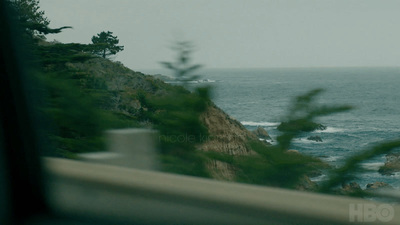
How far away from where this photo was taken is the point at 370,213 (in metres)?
1.56

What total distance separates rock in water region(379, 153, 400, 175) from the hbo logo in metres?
0.67

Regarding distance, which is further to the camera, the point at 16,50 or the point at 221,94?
the point at 221,94

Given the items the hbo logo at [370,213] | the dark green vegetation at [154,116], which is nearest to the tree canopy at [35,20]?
the dark green vegetation at [154,116]

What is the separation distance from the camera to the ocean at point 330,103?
2.42m

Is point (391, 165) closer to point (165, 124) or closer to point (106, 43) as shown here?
point (165, 124)

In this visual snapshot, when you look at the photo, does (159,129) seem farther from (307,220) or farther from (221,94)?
(307,220)

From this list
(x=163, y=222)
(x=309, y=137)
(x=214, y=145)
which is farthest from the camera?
(x=214, y=145)

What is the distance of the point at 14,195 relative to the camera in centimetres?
237

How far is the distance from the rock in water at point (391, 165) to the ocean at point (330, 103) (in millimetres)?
26

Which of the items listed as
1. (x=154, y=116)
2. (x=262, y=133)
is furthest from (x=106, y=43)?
(x=262, y=133)

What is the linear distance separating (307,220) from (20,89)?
1543mm

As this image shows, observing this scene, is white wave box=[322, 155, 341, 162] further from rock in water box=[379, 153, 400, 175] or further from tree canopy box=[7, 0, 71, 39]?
tree canopy box=[7, 0, 71, 39]

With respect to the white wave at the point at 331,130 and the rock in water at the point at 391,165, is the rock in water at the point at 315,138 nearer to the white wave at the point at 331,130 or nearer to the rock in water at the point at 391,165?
the white wave at the point at 331,130

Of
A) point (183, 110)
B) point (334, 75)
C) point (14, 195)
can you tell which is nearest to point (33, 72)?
point (14, 195)
